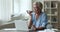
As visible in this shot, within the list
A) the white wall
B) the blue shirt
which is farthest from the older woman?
the white wall

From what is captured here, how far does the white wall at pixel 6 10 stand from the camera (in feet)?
14.7

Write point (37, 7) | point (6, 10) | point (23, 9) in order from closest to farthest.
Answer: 1. point (37, 7)
2. point (6, 10)
3. point (23, 9)

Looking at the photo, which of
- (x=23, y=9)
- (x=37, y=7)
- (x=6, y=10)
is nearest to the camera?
(x=37, y=7)

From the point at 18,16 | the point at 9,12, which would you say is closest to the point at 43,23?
the point at 18,16

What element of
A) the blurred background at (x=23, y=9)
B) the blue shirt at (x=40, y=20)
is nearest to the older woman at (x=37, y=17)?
the blue shirt at (x=40, y=20)

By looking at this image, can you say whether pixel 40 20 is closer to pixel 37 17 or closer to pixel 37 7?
pixel 37 17

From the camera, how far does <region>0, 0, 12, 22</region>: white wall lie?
4.47 m

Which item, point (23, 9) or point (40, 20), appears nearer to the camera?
point (40, 20)

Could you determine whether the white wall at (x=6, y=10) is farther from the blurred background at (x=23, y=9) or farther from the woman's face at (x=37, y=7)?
the woman's face at (x=37, y=7)

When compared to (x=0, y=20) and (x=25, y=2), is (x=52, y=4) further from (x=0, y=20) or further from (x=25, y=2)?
(x=0, y=20)

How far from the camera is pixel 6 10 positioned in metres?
4.52

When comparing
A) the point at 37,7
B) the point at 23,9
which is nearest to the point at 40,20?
the point at 37,7

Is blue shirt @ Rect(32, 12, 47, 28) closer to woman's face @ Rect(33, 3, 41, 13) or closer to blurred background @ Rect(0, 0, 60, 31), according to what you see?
woman's face @ Rect(33, 3, 41, 13)

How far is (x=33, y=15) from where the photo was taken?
2.11 meters
